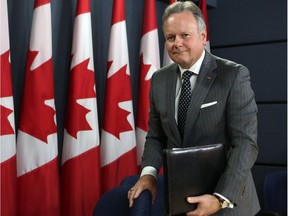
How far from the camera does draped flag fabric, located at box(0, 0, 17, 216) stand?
6.85 ft

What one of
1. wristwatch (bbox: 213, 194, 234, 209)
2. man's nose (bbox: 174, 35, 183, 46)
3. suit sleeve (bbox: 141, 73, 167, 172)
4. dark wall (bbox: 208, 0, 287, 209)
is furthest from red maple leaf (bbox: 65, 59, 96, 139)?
dark wall (bbox: 208, 0, 287, 209)

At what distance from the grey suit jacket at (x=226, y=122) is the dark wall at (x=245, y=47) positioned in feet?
4.59

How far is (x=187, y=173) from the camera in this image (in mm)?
1186

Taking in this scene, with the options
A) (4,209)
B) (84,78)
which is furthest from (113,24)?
(4,209)

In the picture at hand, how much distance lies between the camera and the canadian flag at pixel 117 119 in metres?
2.74

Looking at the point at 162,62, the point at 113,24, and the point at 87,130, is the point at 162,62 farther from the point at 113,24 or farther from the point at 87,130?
the point at 87,130

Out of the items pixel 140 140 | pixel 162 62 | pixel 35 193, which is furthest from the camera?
pixel 162 62

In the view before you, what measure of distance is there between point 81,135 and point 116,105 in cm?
36

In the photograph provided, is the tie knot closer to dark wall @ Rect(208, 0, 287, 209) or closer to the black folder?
the black folder

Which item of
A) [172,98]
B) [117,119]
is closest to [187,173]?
[172,98]

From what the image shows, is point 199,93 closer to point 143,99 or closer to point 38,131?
point 38,131

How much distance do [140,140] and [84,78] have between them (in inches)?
28.4

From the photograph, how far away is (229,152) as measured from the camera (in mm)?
1301

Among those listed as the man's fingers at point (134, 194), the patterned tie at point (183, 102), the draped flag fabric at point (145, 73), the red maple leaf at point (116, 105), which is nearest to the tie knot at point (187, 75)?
the patterned tie at point (183, 102)
